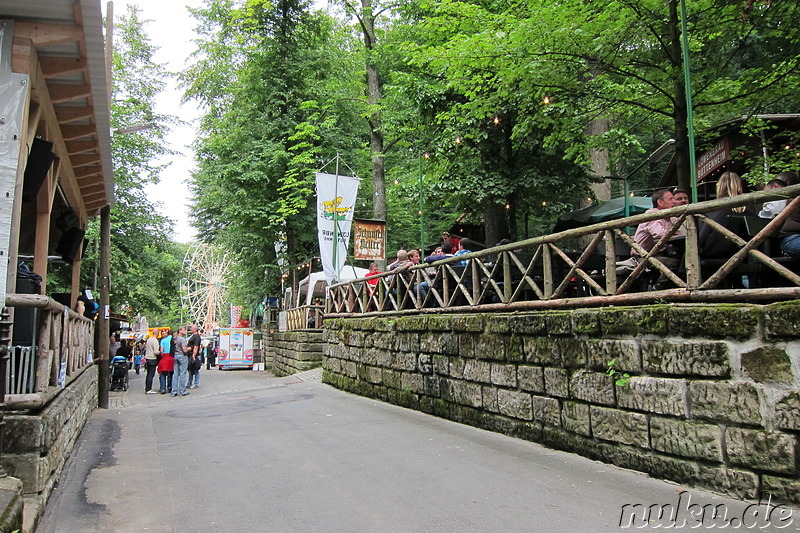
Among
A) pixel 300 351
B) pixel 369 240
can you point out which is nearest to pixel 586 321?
pixel 369 240

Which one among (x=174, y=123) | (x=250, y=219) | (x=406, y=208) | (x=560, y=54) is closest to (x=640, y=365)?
(x=560, y=54)

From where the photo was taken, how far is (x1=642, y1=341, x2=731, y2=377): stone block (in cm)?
485

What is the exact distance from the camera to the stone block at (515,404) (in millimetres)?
7027

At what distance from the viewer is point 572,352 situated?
634 cm

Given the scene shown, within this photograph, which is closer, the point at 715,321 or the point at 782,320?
the point at 782,320

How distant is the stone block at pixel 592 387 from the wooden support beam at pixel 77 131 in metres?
6.98

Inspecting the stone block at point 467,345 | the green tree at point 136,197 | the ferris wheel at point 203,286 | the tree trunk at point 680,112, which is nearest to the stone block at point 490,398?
the stone block at point 467,345

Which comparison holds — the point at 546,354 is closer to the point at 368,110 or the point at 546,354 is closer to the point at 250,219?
the point at 368,110

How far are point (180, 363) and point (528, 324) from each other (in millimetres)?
13005

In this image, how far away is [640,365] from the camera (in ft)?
18.1

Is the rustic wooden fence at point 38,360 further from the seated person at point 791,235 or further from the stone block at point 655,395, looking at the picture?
the seated person at point 791,235

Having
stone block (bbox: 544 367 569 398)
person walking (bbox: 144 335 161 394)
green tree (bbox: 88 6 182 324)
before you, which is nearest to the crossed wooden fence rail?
stone block (bbox: 544 367 569 398)

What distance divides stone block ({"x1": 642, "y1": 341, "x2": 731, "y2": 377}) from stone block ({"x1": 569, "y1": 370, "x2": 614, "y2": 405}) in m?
0.53

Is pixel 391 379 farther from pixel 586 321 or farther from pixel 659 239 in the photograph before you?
pixel 659 239
